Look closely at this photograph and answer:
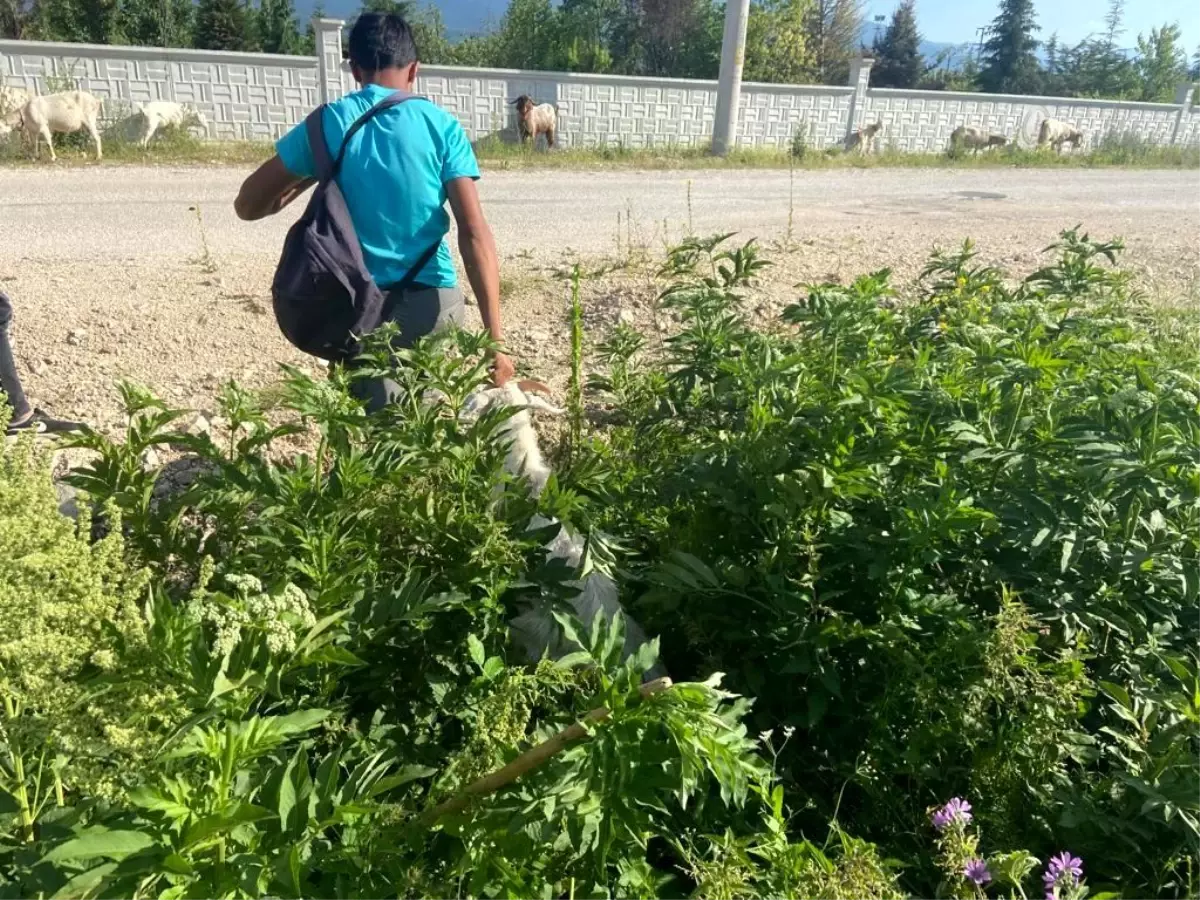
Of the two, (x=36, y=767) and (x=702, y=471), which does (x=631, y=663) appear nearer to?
(x=702, y=471)

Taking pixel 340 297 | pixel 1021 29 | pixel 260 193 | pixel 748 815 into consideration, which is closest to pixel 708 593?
pixel 748 815

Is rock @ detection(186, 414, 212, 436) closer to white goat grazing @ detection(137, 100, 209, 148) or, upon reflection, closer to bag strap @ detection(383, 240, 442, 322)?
bag strap @ detection(383, 240, 442, 322)

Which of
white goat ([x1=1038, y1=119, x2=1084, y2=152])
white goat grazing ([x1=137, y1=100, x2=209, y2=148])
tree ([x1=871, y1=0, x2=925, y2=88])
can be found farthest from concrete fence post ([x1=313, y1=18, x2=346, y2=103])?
tree ([x1=871, y1=0, x2=925, y2=88])

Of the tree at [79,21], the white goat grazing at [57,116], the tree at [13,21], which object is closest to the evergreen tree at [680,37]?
the tree at [79,21]

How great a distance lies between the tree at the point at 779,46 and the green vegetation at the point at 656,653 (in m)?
33.2

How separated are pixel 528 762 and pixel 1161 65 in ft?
174

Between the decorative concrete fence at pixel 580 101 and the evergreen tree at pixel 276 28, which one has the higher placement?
the evergreen tree at pixel 276 28

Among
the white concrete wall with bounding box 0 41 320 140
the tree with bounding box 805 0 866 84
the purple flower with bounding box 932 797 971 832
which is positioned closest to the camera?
the purple flower with bounding box 932 797 971 832

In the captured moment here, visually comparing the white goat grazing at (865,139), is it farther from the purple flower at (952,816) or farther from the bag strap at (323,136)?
the purple flower at (952,816)

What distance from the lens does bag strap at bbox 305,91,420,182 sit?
8.91ft

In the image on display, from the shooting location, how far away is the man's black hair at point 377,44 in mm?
2805

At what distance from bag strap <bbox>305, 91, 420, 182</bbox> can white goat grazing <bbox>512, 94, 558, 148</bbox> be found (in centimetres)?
1470

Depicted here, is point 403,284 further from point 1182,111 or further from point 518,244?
point 1182,111

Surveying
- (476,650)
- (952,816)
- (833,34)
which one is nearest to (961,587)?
(952,816)
